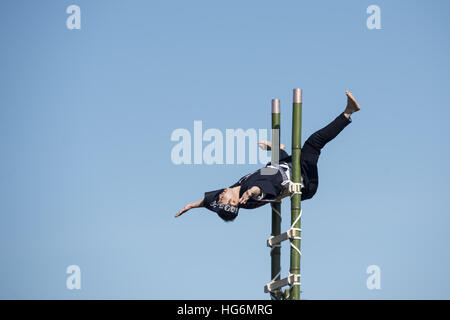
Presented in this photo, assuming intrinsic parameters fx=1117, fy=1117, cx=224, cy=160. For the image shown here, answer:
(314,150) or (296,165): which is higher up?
(314,150)

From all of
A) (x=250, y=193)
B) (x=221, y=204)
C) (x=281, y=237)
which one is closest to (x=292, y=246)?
(x=281, y=237)

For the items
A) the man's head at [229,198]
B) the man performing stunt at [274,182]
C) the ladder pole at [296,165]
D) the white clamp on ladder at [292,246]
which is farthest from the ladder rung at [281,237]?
the man's head at [229,198]

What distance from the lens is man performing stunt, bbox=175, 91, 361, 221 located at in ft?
74.4

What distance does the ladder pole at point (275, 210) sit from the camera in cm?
2302

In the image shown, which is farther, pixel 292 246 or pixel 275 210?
pixel 275 210

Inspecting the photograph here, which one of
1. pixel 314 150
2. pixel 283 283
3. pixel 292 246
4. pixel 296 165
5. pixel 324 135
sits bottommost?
pixel 283 283

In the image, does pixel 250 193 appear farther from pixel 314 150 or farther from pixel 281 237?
pixel 314 150

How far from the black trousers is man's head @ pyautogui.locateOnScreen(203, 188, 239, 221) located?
1502 mm

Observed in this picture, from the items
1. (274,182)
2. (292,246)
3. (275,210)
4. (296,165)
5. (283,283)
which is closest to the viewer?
(292,246)

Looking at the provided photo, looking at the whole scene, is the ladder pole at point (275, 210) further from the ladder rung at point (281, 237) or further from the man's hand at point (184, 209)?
the man's hand at point (184, 209)

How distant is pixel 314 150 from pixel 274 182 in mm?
1083

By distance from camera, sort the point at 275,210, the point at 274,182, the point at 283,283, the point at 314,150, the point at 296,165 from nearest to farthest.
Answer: the point at 283,283 → the point at 296,165 → the point at 274,182 → the point at 314,150 → the point at 275,210

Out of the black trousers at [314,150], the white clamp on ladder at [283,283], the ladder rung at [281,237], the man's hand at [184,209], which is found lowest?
the white clamp on ladder at [283,283]

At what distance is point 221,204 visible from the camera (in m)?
22.8
